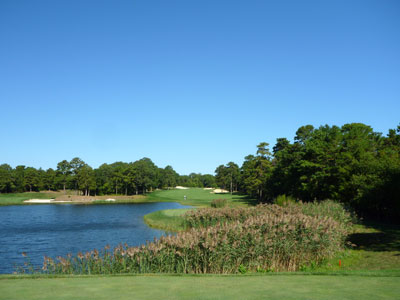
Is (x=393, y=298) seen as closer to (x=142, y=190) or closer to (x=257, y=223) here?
(x=257, y=223)

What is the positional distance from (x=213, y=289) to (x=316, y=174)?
1178 inches

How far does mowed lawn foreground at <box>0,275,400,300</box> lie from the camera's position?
601cm

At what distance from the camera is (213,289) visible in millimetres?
6820

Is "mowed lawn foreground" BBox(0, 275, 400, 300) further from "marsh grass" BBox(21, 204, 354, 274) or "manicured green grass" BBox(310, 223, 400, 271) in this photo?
"manicured green grass" BBox(310, 223, 400, 271)

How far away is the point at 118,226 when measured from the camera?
35.5 meters

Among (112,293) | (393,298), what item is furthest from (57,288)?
(393,298)

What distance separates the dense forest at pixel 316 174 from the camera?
83.4 ft

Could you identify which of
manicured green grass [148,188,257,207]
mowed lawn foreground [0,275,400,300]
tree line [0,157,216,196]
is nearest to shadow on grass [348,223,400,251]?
mowed lawn foreground [0,275,400,300]

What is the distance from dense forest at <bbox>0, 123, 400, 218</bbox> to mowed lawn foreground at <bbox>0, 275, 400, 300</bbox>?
16.3 meters

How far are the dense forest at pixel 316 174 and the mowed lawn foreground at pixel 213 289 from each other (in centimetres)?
1630

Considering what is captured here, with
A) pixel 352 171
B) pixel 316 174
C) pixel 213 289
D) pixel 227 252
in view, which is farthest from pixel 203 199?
pixel 213 289

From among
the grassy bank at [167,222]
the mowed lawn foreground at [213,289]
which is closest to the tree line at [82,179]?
the grassy bank at [167,222]

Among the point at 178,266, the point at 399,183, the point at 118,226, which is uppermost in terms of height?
the point at 399,183

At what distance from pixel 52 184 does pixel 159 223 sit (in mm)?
80479
